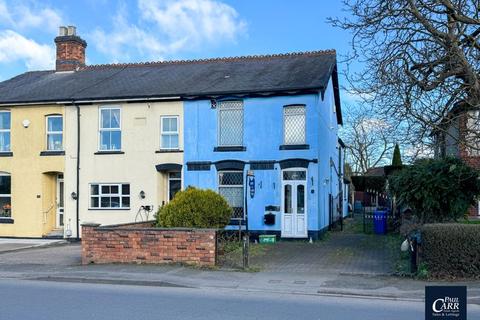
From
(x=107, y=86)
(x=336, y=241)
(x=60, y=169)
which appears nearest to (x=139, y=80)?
(x=107, y=86)

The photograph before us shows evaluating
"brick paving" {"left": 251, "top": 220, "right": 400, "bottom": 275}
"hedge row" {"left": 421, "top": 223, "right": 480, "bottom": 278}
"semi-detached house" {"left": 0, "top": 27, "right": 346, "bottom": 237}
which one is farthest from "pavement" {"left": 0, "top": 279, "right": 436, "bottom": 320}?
"semi-detached house" {"left": 0, "top": 27, "right": 346, "bottom": 237}

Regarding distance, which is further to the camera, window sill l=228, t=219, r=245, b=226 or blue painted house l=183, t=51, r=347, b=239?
window sill l=228, t=219, r=245, b=226

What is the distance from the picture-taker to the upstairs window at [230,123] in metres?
21.6

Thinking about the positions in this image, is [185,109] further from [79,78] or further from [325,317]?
[325,317]

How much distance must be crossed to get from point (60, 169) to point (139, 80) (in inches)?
206

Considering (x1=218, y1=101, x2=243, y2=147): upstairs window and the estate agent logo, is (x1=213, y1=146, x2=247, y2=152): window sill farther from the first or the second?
the estate agent logo

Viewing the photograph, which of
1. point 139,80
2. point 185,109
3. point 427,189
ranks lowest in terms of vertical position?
point 427,189

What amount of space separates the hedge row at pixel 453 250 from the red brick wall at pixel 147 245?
5.28 meters

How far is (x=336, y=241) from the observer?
2045 centimetres

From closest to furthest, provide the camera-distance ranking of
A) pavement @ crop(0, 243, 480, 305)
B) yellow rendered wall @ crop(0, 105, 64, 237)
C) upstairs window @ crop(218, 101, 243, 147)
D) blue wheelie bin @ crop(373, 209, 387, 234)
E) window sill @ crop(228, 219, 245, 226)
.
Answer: pavement @ crop(0, 243, 480, 305) → window sill @ crop(228, 219, 245, 226) → upstairs window @ crop(218, 101, 243, 147) → yellow rendered wall @ crop(0, 105, 64, 237) → blue wheelie bin @ crop(373, 209, 387, 234)

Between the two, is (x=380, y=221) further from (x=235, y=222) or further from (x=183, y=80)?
(x=183, y=80)

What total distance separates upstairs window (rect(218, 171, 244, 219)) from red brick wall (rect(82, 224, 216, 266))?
703 centimetres

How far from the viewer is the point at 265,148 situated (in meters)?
21.0

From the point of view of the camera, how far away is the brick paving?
13695 mm
